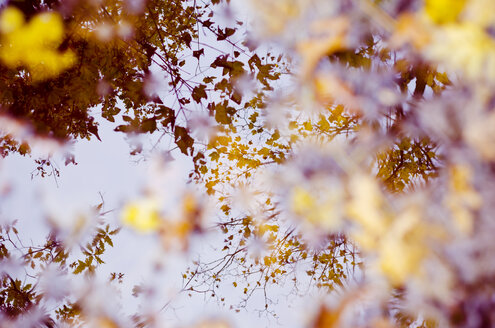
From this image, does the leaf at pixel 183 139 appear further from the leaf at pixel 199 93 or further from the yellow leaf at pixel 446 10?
the yellow leaf at pixel 446 10

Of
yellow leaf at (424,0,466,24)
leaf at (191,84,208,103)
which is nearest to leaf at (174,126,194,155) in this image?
leaf at (191,84,208,103)

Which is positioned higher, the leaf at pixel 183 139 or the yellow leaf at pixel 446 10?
the leaf at pixel 183 139

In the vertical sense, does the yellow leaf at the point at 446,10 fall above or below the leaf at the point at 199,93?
below

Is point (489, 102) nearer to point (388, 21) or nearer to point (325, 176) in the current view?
point (388, 21)

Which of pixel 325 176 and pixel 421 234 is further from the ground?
pixel 325 176

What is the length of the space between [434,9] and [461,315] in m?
1.03

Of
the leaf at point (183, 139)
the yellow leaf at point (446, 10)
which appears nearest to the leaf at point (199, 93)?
the leaf at point (183, 139)

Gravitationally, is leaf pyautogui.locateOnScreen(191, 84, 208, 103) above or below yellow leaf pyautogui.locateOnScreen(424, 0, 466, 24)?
above

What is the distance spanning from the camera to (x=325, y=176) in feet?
4.56

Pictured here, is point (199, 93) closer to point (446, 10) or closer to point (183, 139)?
point (183, 139)

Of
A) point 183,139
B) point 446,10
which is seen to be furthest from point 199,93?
point 446,10

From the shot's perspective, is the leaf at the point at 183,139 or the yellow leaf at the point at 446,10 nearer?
the yellow leaf at the point at 446,10

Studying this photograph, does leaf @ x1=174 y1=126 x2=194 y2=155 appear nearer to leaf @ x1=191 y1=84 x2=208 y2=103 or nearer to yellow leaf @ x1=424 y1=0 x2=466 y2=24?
leaf @ x1=191 y1=84 x2=208 y2=103

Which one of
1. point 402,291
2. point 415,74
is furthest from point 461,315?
point 415,74
